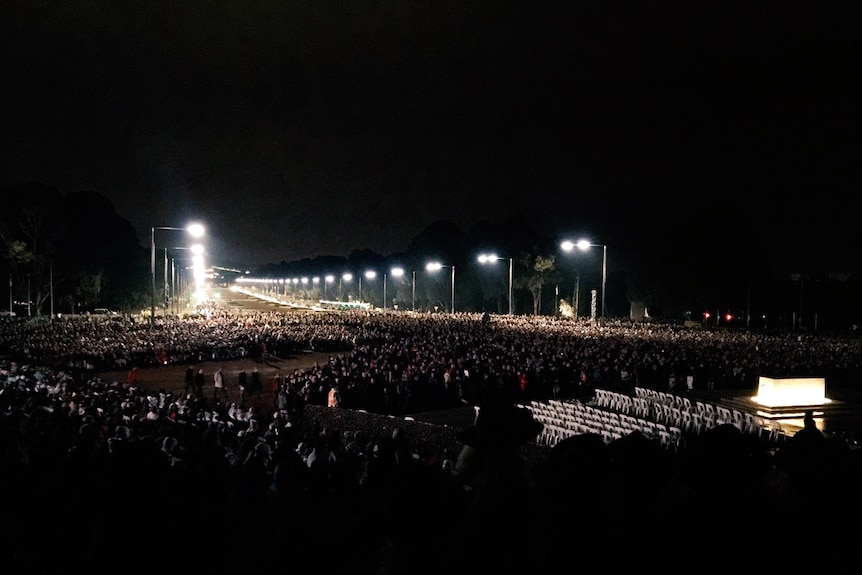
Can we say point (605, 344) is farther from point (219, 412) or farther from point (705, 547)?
point (705, 547)

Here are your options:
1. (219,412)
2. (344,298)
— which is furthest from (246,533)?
(344,298)

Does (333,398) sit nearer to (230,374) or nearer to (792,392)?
(230,374)

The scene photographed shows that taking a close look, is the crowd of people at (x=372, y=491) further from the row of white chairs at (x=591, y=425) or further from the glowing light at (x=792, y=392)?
the glowing light at (x=792, y=392)

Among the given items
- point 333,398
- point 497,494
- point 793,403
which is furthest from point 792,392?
point 497,494

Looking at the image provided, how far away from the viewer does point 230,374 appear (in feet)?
103

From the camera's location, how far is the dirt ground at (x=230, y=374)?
25.9 meters

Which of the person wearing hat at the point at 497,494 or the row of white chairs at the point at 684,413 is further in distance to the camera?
the row of white chairs at the point at 684,413

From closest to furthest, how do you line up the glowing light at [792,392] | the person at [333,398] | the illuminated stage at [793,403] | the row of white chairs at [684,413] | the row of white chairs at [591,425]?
the row of white chairs at [591,425] < the row of white chairs at [684,413] < the person at [333,398] < the illuminated stage at [793,403] < the glowing light at [792,392]

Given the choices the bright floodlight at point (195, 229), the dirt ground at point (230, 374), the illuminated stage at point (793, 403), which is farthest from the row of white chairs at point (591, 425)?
the bright floodlight at point (195, 229)

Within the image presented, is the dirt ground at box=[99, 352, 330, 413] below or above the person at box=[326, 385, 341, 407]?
below

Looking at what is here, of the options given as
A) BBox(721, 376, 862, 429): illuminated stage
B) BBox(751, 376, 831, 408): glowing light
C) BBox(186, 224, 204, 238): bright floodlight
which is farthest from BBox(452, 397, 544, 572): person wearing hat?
BBox(186, 224, 204, 238): bright floodlight

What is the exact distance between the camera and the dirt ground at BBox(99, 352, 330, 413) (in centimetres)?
2588

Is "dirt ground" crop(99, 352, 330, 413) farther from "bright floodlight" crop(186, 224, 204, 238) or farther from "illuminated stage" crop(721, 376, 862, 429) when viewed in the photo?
"illuminated stage" crop(721, 376, 862, 429)

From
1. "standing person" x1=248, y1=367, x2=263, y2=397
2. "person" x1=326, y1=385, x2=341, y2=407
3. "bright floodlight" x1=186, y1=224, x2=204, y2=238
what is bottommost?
"standing person" x1=248, y1=367, x2=263, y2=397
